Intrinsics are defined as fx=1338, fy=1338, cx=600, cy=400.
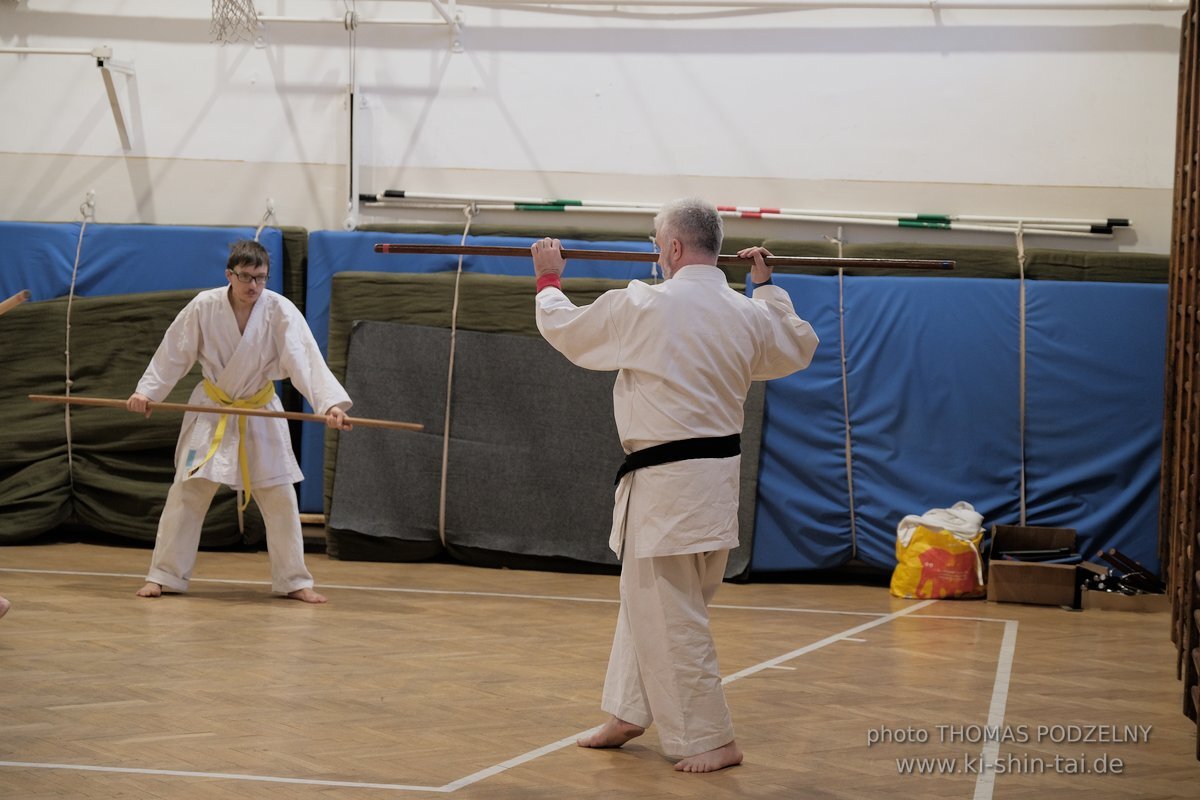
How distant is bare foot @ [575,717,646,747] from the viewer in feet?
10.6

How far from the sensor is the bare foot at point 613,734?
3.22m

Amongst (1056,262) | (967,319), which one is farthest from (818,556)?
(1056,262)

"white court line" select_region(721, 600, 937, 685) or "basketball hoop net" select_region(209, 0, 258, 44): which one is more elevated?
"basketball hoop net" select_region(209, 0, 258, 44)

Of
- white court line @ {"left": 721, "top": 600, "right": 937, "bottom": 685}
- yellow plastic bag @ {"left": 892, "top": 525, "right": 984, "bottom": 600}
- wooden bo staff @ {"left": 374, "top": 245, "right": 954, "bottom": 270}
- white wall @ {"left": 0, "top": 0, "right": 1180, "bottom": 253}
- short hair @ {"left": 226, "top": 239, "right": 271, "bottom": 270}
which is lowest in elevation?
white court line @ {"left": 721, "top": 600, "right": 937, "bottom": 685}

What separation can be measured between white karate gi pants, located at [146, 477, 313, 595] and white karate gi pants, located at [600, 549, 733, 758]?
245 cm

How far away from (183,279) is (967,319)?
13.0 feet

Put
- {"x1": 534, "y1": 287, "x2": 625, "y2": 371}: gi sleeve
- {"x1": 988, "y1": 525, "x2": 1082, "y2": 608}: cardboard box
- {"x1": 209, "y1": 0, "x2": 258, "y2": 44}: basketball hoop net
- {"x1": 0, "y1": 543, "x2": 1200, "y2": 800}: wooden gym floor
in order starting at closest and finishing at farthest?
{"x1": 0, "y1": 543, "x2": 1200, "y2": 800}: wooden gym floor
{"x1": 534, "y1": 287, "x2": 625, "y2": 371}: gi sleeve
{"x1": 988, "y1": 525, "x2": 1082, "y2": 608}: cardboard box
{"x1": 209, "y1": 0, "x2": 258, "y2": 44}: basketball hoop net

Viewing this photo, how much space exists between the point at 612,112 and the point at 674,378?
426cm

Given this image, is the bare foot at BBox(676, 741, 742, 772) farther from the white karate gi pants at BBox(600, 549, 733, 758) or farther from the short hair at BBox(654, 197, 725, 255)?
the short hair at BBox(654, 197, 725, 255)

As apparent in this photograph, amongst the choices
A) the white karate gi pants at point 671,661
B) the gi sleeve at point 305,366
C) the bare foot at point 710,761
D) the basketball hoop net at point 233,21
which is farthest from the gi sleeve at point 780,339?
the basketball hoop net at point 233,21

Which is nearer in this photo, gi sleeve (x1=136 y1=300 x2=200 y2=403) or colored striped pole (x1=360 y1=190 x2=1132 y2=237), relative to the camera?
gi sleeve (x1=136 y1=300 x2=200 y2=403)

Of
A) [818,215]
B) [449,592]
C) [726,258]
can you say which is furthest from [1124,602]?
[726,258]

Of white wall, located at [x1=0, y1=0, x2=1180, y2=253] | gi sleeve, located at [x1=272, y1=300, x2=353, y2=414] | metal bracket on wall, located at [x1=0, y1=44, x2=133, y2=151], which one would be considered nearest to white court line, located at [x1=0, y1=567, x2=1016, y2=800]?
gi sleeve, located at [x1=272, y1=300, x2=353, y2=414]

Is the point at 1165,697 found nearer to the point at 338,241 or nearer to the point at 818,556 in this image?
the point at 818,556
